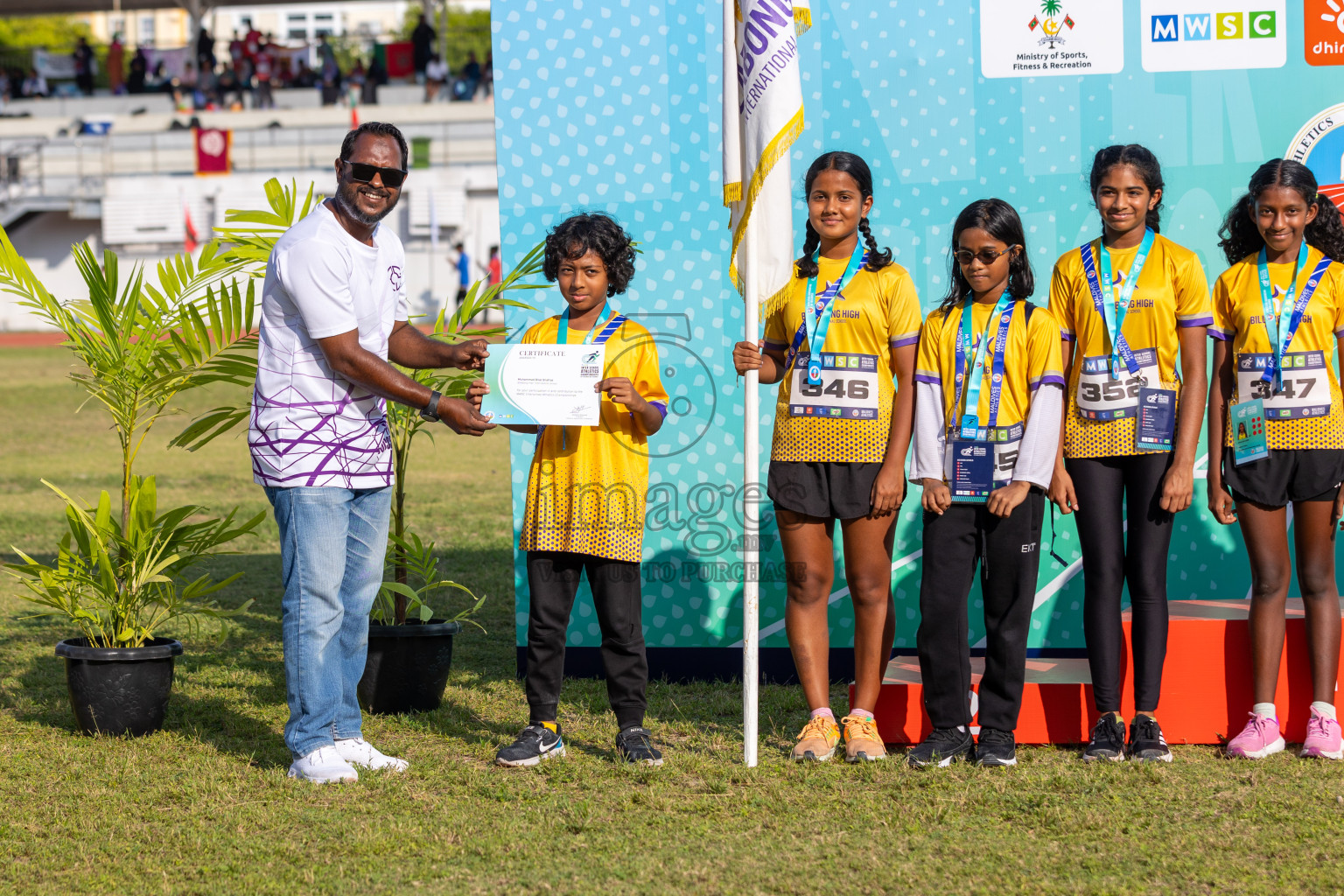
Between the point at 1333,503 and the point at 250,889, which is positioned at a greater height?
the point at 1333,503

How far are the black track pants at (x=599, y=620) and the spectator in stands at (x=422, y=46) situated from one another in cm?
3581

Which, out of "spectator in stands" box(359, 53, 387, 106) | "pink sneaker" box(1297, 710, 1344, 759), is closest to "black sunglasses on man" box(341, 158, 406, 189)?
"pink sneaker" box(1297, 710, 1344, 759)

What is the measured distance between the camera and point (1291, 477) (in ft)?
13.1

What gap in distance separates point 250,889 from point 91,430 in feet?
43.2

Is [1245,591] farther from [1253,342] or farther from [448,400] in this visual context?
[448,400]

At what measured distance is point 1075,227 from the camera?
5176 mm

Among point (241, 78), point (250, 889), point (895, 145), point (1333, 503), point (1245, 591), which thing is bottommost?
point (250, 889)

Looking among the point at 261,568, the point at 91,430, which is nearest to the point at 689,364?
the point at 261,568

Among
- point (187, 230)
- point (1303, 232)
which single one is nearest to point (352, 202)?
point (1303, 232)

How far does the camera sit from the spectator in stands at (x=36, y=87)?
4031 centimetres

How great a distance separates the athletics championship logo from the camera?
16.3ft

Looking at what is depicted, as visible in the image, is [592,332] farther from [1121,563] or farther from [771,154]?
[1121,563]

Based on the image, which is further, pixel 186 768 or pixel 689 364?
pixel 689 364

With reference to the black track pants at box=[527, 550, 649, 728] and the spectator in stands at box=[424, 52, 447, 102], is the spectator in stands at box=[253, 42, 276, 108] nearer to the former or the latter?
the spectator in stands at box=[424, 52, 447, 102]
